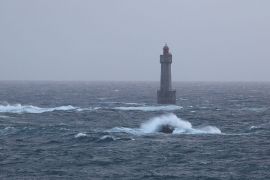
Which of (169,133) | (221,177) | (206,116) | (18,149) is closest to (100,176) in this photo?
(221,177)

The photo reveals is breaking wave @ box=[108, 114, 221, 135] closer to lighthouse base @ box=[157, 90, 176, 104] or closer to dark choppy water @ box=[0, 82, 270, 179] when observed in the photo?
dark choppy water @ box=[0, 82, 270, 179]

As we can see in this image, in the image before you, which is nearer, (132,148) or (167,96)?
(132,148)

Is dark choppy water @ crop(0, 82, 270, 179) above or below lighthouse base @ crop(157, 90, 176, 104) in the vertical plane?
below

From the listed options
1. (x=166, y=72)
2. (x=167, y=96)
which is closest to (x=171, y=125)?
(x=166, y=72)

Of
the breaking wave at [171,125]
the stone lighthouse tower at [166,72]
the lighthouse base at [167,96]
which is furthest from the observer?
the lighthouse base at [167,96]

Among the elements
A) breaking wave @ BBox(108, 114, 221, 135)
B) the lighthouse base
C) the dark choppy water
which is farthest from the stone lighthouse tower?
breaking wave @ BBox(108, 114, 221, 135)

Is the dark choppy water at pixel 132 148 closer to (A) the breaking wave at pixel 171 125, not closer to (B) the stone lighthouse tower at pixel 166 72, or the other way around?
(A) the breaking wave at pixel 171 125

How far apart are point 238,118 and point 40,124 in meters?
26.5

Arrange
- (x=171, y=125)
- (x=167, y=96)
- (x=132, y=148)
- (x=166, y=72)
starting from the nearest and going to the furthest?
1. (x=132, y=148)
2. (x=171, y=125)
3. (x=166, y=72)
4. (x=167, y=96)

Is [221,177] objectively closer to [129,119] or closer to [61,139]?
[61,139]

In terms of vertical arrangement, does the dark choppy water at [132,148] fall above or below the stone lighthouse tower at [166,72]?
below

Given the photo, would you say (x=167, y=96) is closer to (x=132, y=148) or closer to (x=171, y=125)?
(x=171, y=125)

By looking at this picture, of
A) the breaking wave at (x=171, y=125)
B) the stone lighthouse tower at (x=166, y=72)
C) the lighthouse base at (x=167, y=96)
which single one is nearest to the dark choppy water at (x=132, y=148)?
the breaking wave at (x=171, y=125)

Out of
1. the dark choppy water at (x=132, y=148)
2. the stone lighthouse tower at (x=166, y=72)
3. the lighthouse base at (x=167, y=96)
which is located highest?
the stone lighthouse tower at (x=166, y=72)
